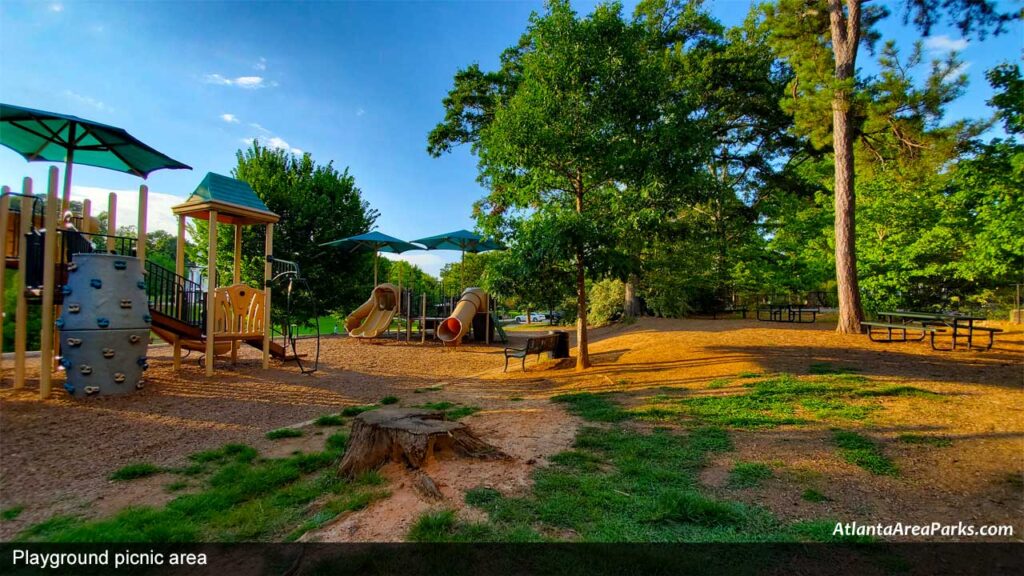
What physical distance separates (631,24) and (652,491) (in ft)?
26.1

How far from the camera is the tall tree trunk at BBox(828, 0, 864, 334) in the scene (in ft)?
32.7

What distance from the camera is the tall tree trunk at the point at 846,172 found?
9.95 meters

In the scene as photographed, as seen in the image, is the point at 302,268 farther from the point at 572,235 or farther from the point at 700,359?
the point at 700,359

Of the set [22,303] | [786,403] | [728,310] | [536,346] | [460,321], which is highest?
[22,303]

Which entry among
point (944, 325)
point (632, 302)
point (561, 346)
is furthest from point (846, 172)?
point (632, 302)

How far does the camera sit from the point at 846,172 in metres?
10.1

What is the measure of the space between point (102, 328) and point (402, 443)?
5.20 meters

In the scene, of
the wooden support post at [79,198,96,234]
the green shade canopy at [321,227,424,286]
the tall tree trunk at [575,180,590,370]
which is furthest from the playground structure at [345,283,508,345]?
the wooden support post at [79,198,96,234]

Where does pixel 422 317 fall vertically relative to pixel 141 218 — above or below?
below

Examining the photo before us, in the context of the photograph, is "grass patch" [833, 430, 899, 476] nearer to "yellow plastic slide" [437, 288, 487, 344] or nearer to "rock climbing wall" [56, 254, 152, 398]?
"rock climbing wall" [56, 254, 152, 398]

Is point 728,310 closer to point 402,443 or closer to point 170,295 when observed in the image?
point 402,443

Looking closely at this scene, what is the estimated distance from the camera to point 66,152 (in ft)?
23.2

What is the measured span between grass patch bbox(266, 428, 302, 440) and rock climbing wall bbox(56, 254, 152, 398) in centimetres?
303

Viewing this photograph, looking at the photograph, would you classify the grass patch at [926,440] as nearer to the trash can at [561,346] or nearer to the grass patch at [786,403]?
the grass patch at [786,403]
